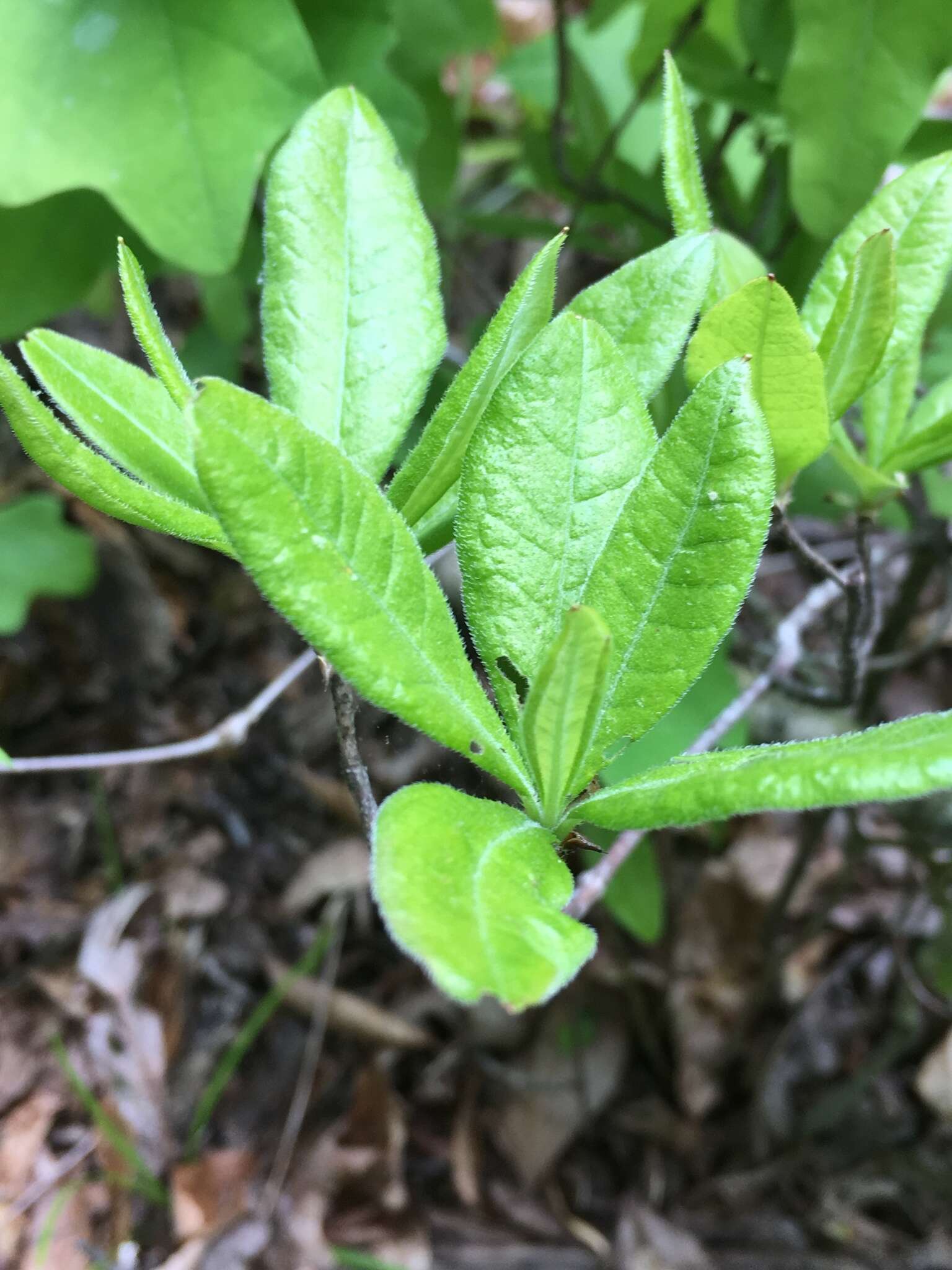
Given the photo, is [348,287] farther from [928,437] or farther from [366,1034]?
[366,1034]

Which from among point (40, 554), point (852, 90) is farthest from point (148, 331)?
point (40, 554)

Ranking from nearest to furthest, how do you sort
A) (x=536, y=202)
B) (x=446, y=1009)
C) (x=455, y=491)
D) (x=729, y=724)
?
1. (x=455, y=491)
2. (x=729, y=724)
3. (x=446, y=1009)
4. (x=536, y=202)

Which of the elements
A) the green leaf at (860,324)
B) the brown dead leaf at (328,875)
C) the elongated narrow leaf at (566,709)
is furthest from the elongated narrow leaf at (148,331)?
the brown dead leaf at (328,875)

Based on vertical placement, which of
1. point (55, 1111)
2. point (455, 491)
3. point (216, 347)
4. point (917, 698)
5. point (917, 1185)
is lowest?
point (917, 1185)

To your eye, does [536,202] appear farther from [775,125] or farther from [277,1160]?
[277,1160]

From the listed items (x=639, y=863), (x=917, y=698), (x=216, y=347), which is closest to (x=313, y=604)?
(x=639, y=863)
